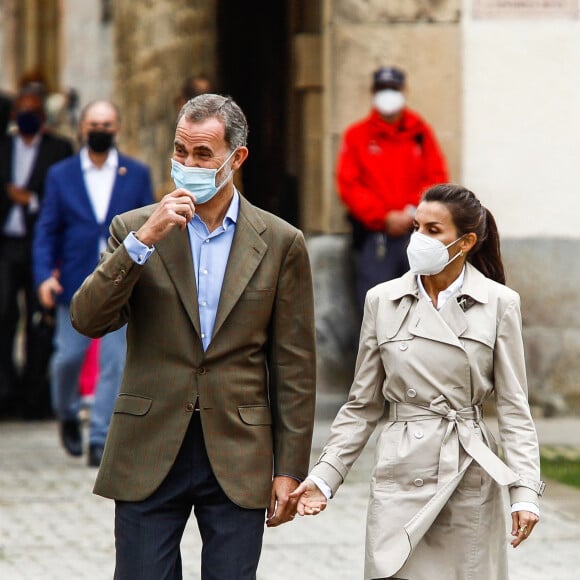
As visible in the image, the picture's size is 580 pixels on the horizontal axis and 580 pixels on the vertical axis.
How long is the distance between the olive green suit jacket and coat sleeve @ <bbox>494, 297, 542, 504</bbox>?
0.56 metres

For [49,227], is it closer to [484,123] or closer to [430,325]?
[484,123]

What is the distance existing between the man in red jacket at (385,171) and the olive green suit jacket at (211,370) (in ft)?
18.2

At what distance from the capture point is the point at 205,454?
4.80 m

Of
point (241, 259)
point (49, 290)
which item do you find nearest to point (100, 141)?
point (49, 290)

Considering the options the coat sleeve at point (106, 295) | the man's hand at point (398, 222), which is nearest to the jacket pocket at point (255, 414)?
the coat sleeve at point (106, 295)

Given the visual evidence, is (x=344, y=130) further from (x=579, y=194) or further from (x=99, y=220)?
(x=99, y=220)

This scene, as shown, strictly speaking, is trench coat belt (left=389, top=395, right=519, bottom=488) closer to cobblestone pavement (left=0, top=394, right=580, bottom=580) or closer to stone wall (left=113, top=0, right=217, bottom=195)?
cobblestone pavement (left=0, top=394, right=580, bottom=580)

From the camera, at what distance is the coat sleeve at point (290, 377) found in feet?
16.1

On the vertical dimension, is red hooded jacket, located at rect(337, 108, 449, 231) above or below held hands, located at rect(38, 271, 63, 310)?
above

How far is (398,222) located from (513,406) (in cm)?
538

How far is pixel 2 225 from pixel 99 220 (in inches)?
78.2

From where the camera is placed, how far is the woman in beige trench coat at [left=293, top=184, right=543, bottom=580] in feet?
16.3

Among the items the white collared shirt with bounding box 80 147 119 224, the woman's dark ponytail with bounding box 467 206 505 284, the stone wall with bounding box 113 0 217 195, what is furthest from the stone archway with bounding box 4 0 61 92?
the woman's dark ponytail with bounding box 467 206 505 284

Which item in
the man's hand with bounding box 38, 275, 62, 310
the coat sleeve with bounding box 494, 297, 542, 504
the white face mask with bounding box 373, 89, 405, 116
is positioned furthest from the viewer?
the white face mask with bounding box 373, 89, 405, 116
